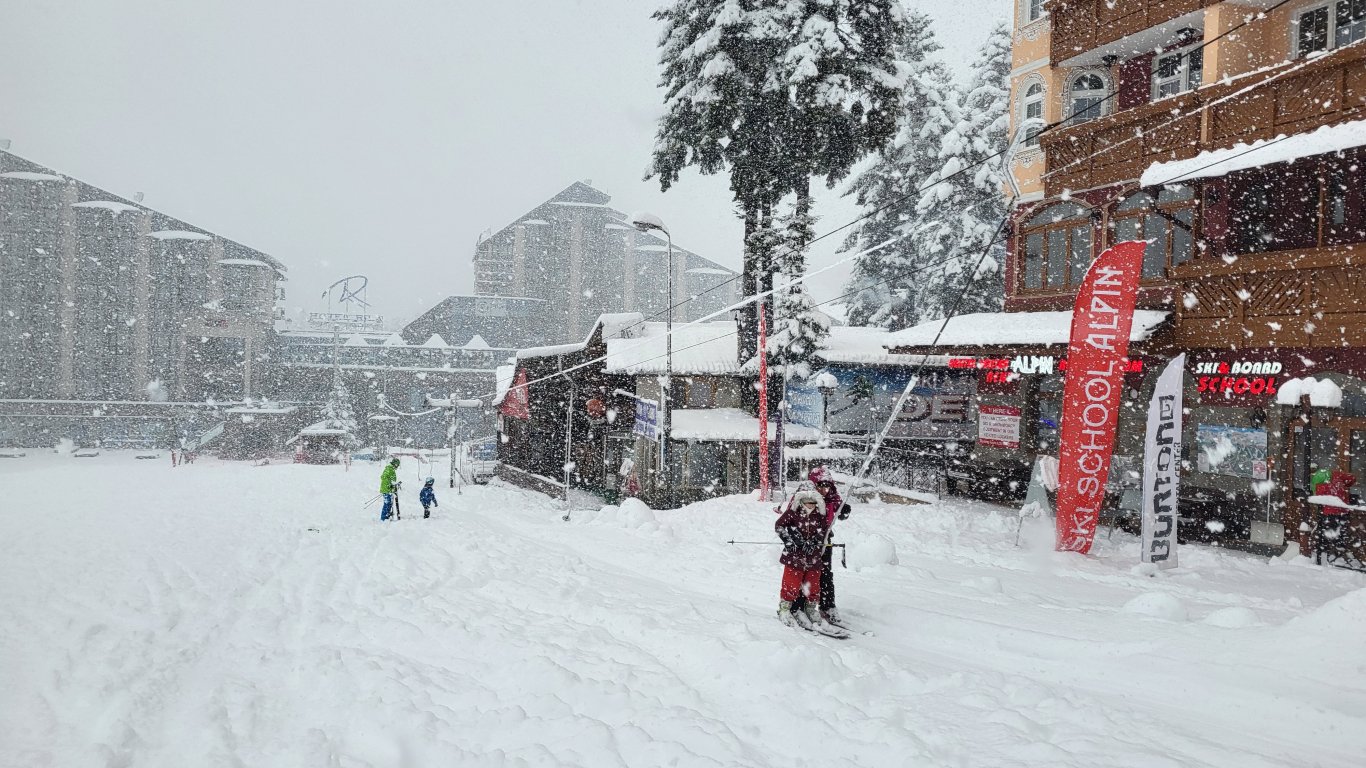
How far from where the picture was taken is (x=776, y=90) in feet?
68.6

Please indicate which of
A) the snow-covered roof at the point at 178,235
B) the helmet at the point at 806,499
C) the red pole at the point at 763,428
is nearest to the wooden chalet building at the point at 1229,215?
the red pole at the point at 763,428

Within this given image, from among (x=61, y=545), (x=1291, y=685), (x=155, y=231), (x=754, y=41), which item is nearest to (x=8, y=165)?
(x=155, y=231)

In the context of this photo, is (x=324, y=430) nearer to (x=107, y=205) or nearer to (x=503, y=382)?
(x=503, y=382)

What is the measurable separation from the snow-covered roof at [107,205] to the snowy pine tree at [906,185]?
53050 millimetres

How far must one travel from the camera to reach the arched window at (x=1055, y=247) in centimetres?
1716

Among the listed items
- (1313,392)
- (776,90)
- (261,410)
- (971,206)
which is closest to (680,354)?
(776,90)

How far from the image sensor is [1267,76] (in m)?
13.3

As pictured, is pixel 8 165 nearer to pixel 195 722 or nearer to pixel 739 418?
pixel 739 418

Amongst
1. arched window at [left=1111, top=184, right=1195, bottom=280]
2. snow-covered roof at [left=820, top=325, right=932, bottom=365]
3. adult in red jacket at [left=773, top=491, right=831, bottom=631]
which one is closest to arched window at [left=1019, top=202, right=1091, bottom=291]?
arched window at [left=1111, top=184, right=1195, bottom=280]

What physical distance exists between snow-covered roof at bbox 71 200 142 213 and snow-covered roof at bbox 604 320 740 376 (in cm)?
4678

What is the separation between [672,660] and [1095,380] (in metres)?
8.11

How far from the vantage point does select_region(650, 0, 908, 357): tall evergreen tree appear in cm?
2047

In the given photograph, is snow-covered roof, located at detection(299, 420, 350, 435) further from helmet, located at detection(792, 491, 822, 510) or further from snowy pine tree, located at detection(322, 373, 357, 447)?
helmet, located at detection(792, 491, 822, 510)

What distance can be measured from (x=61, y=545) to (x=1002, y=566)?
→ 17213mm
